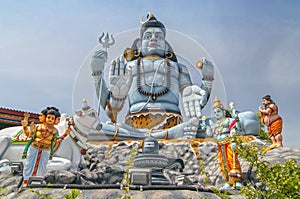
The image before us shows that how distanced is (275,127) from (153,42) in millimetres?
5675

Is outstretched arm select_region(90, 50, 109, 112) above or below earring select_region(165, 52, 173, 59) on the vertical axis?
below

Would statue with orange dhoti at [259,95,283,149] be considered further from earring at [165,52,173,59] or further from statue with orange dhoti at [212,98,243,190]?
earring at [165,52,173,59]

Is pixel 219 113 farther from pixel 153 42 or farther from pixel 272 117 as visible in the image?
pixel 153 42

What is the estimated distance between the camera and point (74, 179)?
216 inches

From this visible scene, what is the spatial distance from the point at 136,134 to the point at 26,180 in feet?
14.8

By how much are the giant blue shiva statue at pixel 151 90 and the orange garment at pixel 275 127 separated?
2.90 metres

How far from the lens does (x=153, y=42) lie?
10797 millimetres

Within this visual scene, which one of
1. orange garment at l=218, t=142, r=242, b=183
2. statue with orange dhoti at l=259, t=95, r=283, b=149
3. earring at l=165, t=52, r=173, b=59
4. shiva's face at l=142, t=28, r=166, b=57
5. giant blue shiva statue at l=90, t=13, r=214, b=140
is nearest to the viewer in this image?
orange garment at l=218, t=142, r=242, b=183

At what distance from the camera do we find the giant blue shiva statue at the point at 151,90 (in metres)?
9.18

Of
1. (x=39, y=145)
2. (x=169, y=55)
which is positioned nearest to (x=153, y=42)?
(x=169, y=55)

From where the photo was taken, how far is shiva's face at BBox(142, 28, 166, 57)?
1081 centimetres

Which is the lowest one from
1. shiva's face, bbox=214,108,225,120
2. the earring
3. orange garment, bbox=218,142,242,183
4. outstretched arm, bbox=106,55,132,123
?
orange garment, bbox=218,142,242,183

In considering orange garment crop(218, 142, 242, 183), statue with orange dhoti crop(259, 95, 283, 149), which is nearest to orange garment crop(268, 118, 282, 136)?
statue with orange dhoti crop(259, 95, 283, 149)

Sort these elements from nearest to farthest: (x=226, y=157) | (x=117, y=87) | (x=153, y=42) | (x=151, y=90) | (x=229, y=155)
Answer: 1. (x=229, y=155)
2. (x=226, y=157)
3. (x=117, y=87)
4. (x=151, y=90)
5. (x=153, y=42)
